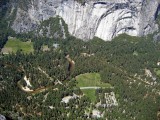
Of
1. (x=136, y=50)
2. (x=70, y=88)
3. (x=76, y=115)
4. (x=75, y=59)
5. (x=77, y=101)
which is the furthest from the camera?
(x=136, y=50)

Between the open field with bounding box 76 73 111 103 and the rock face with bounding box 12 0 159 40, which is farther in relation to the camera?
the rock face with bounding box 12 0 159 40

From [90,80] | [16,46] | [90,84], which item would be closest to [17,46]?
[16,46]

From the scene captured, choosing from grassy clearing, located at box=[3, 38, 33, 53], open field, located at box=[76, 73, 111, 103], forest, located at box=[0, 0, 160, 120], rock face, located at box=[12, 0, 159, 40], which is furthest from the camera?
rock face, located at box=[12, 0, 159, 40]

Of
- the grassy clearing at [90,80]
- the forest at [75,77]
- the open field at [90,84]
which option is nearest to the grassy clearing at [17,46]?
the forest at [75,77]

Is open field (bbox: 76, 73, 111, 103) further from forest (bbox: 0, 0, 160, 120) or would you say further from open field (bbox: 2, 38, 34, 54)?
open field (bbox: 2, 38, 34, 54)

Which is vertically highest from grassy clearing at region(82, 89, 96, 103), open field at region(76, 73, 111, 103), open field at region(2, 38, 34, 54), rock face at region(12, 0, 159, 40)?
rock face at region(12, 0, 159, 40)

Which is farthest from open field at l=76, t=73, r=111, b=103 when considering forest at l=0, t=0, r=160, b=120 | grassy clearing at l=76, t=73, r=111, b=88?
forest at l=0, t=0, r=160, b=120

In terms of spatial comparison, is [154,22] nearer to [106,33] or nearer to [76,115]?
[106,33]

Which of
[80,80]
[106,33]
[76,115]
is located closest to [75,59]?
[80,80]
